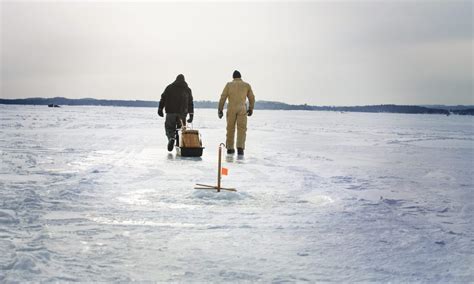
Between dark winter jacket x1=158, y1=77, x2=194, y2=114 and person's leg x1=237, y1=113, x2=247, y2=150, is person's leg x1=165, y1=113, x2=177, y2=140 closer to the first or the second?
dark winter jacket x1=158, y1=77, x2=194, y2=114

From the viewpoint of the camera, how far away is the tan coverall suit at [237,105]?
1186 centimetres

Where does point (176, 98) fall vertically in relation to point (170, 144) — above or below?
above

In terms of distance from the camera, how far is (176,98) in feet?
39.7

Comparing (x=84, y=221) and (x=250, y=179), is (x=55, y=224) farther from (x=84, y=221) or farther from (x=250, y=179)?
(x=250, y=179)

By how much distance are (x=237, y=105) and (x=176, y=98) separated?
1.64 m

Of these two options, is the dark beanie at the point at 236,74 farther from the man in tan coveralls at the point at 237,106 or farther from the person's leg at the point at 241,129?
the person's leg at the point at 241,129

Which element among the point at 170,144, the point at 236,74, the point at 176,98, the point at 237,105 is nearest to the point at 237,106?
the point at 237,105

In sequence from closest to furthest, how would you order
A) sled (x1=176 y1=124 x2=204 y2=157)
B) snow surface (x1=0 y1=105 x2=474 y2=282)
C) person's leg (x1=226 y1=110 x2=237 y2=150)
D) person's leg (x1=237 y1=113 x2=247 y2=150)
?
snow surface (x1=0 y1=105 x2=474 y2=282), sled (x1=176 y1=124 x2=204 y2=157), person's leg (x1=237 y1=113 x2=247 y2=150), person's leg (x1=226 y1=110 x2=237 y2=150)

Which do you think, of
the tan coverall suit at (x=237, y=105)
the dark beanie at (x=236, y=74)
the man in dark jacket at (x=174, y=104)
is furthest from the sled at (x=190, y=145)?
the dark beanie at (x=236, y=74)

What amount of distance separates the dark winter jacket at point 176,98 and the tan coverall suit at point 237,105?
0.98 meters

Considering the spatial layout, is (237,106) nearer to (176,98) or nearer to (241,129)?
(241,129)

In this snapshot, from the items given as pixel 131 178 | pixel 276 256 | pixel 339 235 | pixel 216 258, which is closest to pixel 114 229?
pixel 216 258

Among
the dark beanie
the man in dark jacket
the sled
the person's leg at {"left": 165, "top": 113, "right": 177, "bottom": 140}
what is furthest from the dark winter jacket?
the dark beanie

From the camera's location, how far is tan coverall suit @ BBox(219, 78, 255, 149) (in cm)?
1186
